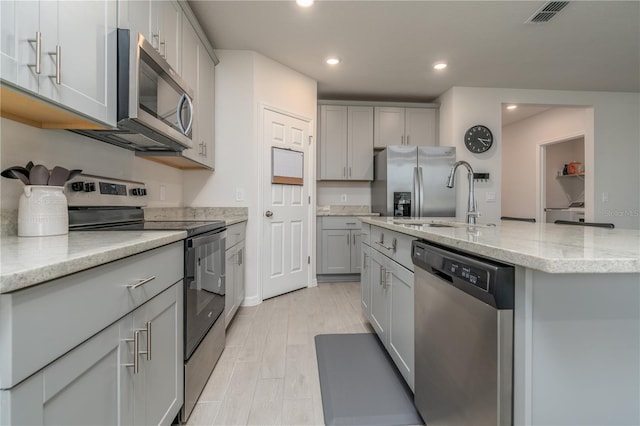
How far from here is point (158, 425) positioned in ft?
3.51

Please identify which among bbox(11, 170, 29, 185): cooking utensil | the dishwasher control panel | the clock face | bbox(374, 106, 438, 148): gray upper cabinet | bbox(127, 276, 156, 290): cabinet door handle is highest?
bbox(374, 106, 438, 148): gray upper cabinet

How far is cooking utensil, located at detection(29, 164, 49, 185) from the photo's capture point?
1.07m

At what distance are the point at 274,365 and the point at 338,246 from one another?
225cm

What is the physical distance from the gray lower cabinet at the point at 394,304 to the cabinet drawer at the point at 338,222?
171 centimetres

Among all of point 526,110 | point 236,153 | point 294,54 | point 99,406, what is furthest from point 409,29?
point 526,110

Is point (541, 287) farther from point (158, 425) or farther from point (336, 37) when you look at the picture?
point (336, 37)

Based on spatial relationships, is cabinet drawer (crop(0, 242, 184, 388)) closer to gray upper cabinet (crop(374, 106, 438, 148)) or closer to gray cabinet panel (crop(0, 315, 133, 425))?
gray cabinet panel (crop(0, 315, 133, 425))

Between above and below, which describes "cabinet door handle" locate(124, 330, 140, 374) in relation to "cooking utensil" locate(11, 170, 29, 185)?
below

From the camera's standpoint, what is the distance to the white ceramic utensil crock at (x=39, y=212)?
105 centimetres

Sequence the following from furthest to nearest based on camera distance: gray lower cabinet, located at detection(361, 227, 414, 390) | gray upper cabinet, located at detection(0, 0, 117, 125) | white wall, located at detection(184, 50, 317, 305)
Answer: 1. white wall, located at detection(184, 50, 317, 305)
2. gray lower cabinet, located at detection(361, 227, 414, 390)
3. gray upper cabinet, located at detection(0, 0, 117, 125)

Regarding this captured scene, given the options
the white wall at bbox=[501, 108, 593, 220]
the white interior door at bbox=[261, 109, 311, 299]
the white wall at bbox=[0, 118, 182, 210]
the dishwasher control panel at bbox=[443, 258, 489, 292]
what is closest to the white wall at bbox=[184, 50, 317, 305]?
the white interior door at bbox=[261, 109, 311, 299]

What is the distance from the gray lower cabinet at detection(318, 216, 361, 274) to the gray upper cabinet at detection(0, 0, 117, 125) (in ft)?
9.55

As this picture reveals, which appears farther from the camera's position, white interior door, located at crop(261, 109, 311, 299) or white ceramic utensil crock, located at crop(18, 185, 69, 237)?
white interior door, located at crop(261, 109, 311, 299)

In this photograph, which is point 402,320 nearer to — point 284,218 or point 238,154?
point 284,218
